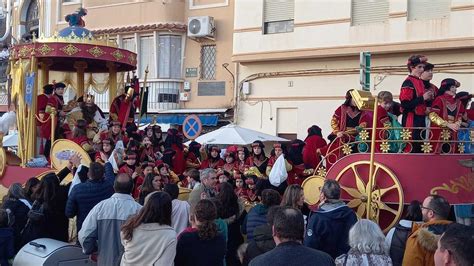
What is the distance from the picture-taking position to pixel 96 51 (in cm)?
1209

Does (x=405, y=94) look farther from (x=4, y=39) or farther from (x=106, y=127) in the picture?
(x=4, y=39)

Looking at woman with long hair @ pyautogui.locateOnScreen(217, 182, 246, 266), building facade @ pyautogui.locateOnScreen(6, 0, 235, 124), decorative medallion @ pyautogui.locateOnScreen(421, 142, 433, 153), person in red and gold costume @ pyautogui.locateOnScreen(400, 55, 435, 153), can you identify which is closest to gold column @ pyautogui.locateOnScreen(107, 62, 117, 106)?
building facade @ pyautogui.locateOnScreen(6, 0, 235, 124)

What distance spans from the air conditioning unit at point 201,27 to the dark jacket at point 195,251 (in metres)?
14.9

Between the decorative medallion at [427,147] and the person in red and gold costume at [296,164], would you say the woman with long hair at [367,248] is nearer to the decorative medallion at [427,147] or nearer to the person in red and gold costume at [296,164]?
the decorative medallion at [427,147]

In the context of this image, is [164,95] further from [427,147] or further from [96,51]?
[427,147]

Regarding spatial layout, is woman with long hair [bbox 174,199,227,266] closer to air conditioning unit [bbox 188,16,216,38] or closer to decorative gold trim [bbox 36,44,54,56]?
decorative gold trim [bbox 36,44,54,56]

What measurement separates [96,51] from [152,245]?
7.60 meters

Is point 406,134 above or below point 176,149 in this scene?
above

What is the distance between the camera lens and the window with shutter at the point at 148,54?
69.4ft

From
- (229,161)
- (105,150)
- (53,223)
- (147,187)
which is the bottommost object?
(53,223)

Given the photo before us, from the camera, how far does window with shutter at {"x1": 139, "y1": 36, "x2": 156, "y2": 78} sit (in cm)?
2114

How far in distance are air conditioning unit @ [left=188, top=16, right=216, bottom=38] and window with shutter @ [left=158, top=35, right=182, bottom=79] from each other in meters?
1.03

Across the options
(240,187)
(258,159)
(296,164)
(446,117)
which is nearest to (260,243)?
(446,117)

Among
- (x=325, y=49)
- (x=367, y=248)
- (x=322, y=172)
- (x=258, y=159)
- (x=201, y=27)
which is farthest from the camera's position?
(x=201, y=27)
